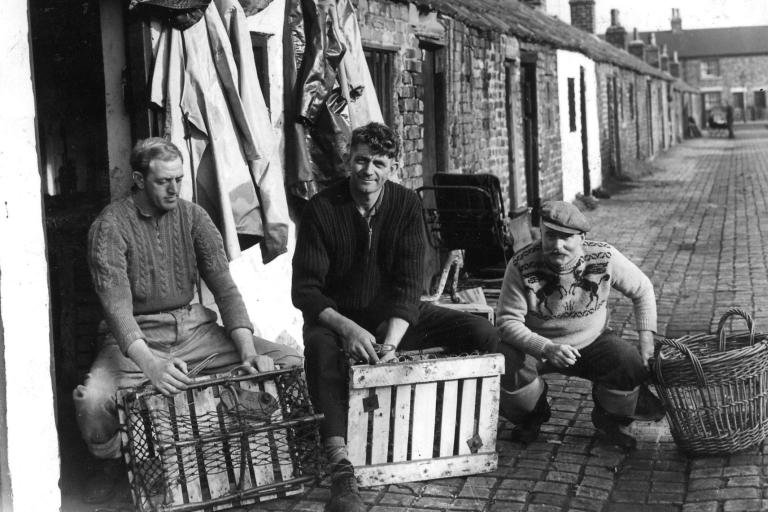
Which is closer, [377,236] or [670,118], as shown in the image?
[377,236]

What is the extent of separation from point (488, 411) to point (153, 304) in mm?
1611

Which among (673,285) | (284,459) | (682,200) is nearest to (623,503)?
(284,459)

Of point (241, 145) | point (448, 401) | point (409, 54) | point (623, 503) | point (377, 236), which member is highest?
point (409, 54)

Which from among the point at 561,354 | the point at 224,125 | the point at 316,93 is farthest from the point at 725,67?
the point at 561,354

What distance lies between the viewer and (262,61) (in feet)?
22.0

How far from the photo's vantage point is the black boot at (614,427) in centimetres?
520

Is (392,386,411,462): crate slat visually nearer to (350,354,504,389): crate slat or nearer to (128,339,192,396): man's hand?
(350,354,504,389): crate slat

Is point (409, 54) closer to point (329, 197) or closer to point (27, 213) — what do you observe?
point (329, 197)

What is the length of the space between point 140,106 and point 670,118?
42700 millimetres

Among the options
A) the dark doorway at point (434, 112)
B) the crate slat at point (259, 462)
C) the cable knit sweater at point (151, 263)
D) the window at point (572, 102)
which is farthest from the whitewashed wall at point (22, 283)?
the window at point (572, 102)

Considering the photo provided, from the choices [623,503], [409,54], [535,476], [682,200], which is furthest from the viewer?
[682,200]

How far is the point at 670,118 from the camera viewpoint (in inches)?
1790

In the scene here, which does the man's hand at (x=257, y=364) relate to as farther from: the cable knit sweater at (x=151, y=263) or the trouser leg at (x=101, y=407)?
the trouser leg at (x=101, y=407)

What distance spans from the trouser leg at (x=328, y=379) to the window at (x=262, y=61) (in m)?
2.33
